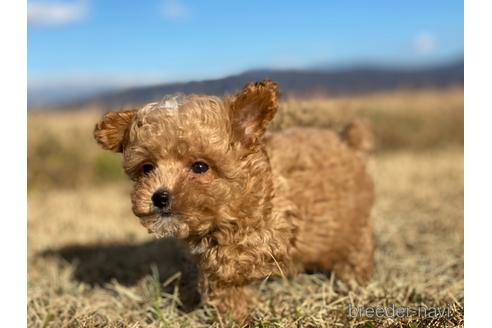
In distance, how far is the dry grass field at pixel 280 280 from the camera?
361 cm

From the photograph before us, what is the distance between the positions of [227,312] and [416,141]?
7094mm

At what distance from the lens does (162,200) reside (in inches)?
110

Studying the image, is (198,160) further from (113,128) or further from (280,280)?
(280,280)

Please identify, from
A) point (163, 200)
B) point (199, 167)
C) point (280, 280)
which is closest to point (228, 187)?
point (199, 167)

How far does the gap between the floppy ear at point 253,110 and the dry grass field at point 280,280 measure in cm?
96

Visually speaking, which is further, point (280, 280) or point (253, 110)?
point (280, 280)

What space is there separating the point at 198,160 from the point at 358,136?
A: 72.2 inches

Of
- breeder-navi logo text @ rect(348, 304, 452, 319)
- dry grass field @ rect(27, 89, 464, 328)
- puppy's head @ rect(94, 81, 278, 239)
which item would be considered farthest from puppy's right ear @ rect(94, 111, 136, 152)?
breeder-navi logo text @ rect(348, 304, 452, 319)

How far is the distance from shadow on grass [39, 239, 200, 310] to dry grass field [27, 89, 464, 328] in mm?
13
